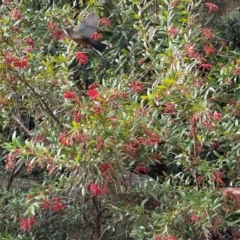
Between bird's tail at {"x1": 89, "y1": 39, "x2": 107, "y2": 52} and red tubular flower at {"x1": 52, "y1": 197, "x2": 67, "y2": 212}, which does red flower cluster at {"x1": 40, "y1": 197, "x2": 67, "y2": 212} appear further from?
bird's tail at {"x1": 89, "y1": 39, "x2": 107, "y2": 52}

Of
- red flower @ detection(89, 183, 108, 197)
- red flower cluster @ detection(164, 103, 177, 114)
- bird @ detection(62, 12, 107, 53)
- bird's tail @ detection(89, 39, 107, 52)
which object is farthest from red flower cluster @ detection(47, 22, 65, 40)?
red flower @ detection(89, 183, 108, 197)

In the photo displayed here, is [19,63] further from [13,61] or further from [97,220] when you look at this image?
[97,220]

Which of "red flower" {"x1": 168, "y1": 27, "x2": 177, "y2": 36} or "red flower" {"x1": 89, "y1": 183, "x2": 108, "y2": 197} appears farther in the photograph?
"red flower" {"x1": 168, "y1": 27, "x2": 177, "y2": 36}

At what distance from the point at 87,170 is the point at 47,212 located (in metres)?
0.68

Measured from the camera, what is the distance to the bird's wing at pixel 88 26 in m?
4.17

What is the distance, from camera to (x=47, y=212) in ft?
11.5

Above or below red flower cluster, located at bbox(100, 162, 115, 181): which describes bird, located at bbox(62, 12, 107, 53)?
above

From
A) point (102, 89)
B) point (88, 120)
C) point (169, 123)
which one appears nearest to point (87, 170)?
point (88, 120)

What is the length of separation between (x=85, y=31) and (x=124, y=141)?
140 cm

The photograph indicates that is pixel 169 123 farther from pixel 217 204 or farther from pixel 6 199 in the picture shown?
pixel 6 199

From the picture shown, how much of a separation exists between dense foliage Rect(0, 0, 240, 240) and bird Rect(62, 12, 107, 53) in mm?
80

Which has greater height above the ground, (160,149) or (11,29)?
(11,29)

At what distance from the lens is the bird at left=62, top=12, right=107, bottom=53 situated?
410 cm

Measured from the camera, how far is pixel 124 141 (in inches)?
119
